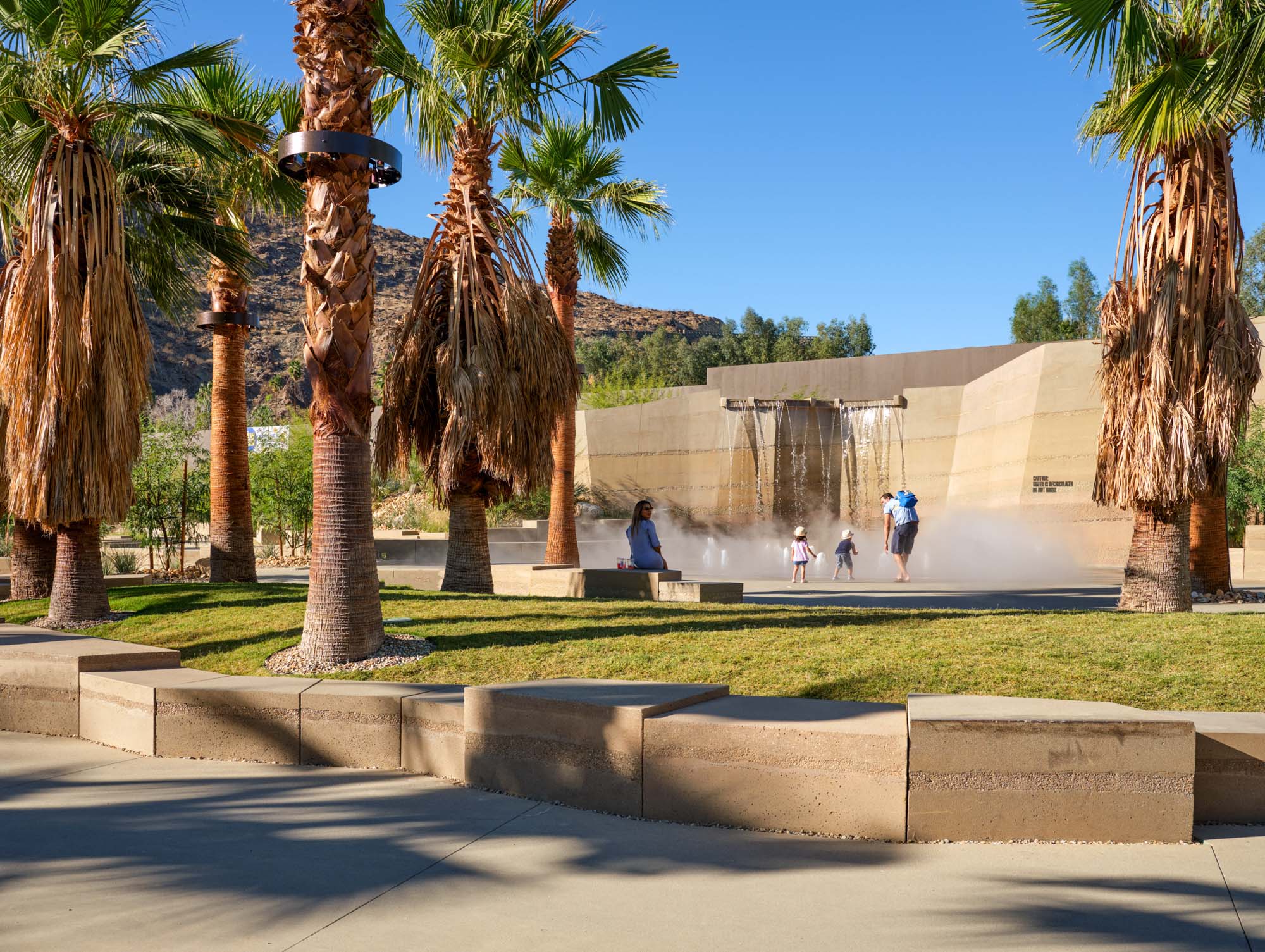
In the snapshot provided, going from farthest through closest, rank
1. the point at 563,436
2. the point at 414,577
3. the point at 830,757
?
the point at 414,577, the point at 563,436, the point at 830,757

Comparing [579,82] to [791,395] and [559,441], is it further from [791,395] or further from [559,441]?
[791,395]

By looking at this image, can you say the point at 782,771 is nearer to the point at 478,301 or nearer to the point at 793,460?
the point at 478,301

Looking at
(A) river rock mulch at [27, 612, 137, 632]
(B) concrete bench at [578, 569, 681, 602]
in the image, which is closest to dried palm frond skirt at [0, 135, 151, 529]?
(A) river rock mulch at [27, 612, 137, 632]

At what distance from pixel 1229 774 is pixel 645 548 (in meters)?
9.36

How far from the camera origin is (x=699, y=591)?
12.3m

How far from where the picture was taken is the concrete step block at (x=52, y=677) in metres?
6.74

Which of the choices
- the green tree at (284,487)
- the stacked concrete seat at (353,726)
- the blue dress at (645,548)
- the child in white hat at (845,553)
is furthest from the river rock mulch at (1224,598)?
the green tree at (284,487)

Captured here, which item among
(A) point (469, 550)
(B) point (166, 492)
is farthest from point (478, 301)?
(B) point (166, 492)

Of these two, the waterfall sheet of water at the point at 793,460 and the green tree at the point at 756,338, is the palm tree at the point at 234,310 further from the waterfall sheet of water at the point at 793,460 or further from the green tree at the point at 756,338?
Result: the green tree at the point at 756,338

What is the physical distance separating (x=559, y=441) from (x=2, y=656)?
1009 centimetres

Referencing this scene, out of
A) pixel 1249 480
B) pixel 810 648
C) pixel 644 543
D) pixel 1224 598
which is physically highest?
pixel 1249 480

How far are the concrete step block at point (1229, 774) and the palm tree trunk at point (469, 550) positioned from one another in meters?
8.48

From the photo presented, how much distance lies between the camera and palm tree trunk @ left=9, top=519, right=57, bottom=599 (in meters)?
12.3

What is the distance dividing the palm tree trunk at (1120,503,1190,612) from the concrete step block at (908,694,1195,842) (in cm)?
666
